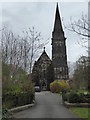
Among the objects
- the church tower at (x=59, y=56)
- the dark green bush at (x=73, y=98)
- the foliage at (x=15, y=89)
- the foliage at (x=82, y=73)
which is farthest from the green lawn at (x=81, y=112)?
the church tower at (x=59, y=56)

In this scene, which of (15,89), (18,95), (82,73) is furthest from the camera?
Result: (82,73)

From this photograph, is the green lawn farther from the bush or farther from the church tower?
the church tower

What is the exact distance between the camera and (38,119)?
14172 mm

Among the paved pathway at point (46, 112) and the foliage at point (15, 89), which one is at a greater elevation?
the foliage at point (15, 89)

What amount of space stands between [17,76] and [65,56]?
186ft

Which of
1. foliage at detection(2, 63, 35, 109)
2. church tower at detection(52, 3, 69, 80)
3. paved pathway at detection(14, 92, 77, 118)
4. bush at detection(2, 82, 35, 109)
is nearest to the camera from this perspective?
paved pathway at detection(14, 92, 77, 118)

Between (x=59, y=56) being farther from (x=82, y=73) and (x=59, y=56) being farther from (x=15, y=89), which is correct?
(x=15, y=89)

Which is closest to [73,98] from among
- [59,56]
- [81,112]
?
[81,112]

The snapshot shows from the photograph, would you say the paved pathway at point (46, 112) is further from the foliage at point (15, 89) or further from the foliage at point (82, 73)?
the foliage at point (82, 73)

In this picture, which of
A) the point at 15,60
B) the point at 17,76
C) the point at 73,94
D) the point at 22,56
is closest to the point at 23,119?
the point at 17,76

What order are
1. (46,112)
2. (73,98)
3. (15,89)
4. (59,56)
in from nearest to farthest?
(46,112) → (15,89) → (73,98) → (59,56)

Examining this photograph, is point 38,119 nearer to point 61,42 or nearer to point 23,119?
point 23,119

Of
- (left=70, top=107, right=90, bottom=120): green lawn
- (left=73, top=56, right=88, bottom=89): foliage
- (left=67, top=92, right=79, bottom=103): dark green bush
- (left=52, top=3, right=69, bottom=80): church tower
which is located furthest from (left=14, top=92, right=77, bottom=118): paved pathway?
(left=52, top=3, right=69, bottom=80): church tower

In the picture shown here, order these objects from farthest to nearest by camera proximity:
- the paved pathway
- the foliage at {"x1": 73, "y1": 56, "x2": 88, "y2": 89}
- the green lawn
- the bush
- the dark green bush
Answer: the dark green bush < the foliage at {"x1": 73, "y1": 56, "x2": 88, "y2": 89} < the bush < the green lawn < the paved pathway
